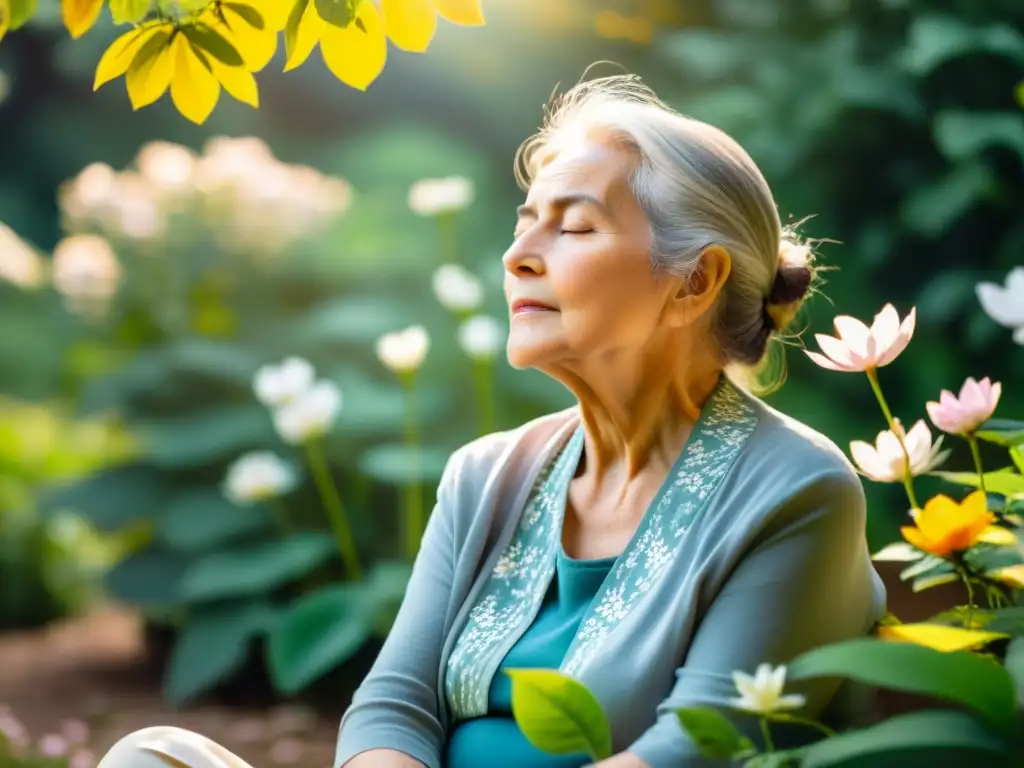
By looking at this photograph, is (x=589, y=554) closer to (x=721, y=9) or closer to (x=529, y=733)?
(x=529, y=733)

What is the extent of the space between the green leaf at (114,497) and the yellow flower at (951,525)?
116 inches

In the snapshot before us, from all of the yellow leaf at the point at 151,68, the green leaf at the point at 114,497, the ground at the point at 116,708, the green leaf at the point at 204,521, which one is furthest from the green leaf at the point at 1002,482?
the green leaf at the point at 114,497

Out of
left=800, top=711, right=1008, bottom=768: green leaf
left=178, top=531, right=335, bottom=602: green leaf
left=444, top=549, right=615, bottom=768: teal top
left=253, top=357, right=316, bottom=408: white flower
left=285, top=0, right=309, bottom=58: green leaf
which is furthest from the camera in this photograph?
left=178, top=531, right=335, bottom=602: green leaf

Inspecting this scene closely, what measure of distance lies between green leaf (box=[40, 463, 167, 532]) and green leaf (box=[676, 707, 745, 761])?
2936 mm

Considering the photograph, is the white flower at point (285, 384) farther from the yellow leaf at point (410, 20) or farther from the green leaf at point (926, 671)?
the green leaf at point (926, 671)

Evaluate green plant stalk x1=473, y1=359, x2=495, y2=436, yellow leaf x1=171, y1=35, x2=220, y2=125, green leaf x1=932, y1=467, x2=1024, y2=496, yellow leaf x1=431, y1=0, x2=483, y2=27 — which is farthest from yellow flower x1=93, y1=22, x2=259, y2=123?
green plant stalk x1=473, y1=359, x2=495, y2=436

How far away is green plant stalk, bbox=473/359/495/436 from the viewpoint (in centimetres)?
362

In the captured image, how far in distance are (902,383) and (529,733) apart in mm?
2970

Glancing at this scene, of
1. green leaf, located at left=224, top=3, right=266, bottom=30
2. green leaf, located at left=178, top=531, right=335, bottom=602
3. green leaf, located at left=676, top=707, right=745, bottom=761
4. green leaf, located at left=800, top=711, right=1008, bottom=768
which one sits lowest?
green leaf, located at left=800, top=711, right=1008, bottom=768

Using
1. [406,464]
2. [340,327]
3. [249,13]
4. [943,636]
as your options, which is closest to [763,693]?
[943,636]

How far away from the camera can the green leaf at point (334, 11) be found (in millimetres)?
1258

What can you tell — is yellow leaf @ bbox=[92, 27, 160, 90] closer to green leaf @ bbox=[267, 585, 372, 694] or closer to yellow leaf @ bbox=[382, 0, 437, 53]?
yellow leaf @ bbox=[382, 0, 437, 53]

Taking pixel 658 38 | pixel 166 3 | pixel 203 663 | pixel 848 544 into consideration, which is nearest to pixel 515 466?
pixel 848 544

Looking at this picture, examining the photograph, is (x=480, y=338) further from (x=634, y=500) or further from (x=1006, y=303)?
(x=1006, y=303)
